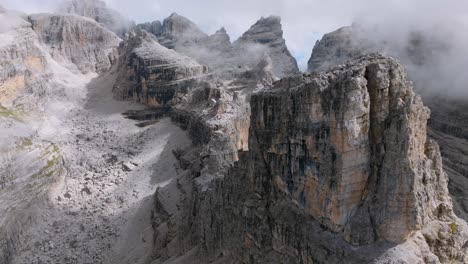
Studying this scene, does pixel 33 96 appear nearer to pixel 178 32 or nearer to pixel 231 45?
pixel 231 45

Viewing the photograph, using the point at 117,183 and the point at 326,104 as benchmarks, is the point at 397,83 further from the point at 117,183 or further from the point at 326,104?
the point at 117,183

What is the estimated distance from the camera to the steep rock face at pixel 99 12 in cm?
16312

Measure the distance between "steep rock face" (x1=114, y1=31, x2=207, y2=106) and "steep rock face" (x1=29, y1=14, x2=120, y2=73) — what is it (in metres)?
18.5

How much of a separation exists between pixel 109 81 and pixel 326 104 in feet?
326

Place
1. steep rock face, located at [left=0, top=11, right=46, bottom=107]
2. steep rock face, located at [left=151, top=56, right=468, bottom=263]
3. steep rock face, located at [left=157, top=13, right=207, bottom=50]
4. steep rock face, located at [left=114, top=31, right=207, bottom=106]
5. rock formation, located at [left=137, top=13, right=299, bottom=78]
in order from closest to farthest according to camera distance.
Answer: steep rock face, located at [left=151, top=56, right=468, bottom=263]
steep rock face, located at [left=0, top=11, right=46, bottom=107]
steep rock face, located at [left=114, top=31, right=207, bottom=106]
rock formation, located at [left=137, top=13, right=299, bottom=78]
steep rock face, located at [left=157, top=13, right=207, bottom=50]

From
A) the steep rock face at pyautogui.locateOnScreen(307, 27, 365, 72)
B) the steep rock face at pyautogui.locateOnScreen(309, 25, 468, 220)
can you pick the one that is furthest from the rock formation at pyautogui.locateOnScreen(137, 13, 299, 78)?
the steep rock face at pyautogui.locateOnScreen(309, 25, 468, 220)

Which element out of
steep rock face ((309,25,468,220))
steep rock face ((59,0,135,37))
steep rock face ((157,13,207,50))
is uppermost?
steep rock face ((59,0,135,37))

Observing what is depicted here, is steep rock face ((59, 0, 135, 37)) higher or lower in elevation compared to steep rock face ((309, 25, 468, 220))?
higher

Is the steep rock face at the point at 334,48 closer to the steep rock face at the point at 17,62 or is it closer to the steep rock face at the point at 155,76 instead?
the steep rock face at the point at 155,76

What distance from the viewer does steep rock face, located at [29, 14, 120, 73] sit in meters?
124

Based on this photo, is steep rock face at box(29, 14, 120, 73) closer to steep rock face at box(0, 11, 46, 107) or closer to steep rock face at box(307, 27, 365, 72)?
steep rock face at box(0, 11, 46, 107)

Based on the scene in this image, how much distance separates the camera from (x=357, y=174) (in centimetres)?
2934

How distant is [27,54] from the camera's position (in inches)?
3782

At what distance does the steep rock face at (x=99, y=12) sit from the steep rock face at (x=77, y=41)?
94.2 ft
